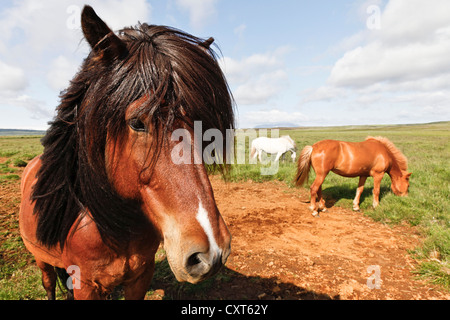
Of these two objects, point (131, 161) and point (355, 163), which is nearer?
point (131, 161)

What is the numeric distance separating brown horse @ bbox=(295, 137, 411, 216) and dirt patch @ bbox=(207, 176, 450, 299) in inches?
39.1

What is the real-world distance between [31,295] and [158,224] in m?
3.48

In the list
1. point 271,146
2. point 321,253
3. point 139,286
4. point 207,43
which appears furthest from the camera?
point 271,146

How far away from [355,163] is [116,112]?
7.11m

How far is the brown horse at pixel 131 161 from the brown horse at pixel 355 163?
19.5 ft

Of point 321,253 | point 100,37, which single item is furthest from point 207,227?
point 321,253

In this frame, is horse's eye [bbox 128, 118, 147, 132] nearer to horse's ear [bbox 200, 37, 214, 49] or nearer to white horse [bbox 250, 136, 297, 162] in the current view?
horse's ear [bbox 200, 37, 214, 49]

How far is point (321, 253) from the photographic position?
438cm

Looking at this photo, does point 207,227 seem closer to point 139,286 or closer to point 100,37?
point 100,37

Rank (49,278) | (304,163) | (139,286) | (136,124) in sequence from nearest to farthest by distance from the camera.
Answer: (136,124) → (139,286) → (49,278) → (304,163)

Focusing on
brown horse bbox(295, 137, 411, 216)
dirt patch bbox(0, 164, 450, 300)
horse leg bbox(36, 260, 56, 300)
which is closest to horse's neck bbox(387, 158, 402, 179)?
brown horse bbox(295, 137, 411, 216)

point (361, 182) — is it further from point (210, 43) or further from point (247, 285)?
point (210, 43)

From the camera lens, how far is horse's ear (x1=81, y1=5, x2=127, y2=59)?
3.73 ft
